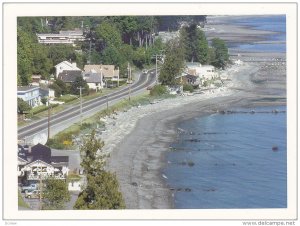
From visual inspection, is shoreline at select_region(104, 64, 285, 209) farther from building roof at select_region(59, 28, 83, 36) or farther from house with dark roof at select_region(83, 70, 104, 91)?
building roof at select_region(59, 28, 83, 36)

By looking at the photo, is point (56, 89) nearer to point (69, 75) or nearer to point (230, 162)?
point (69, 75)

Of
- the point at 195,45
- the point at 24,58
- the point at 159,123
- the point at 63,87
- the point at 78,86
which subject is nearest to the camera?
the point at 24,58

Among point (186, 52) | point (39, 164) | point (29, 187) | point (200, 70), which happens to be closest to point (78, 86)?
point (39, 164)

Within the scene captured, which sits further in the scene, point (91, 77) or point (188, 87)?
point (188, 87)

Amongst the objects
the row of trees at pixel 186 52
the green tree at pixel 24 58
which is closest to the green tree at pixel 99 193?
the green tree at pixel 24 58

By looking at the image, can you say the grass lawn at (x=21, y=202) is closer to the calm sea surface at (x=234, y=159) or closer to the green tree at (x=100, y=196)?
the green tree at (x=100, y=196)
